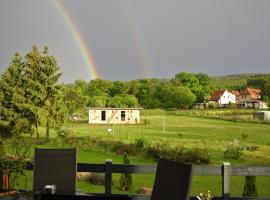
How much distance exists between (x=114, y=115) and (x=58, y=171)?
43558mm

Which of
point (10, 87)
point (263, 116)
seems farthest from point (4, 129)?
point (263, 116)

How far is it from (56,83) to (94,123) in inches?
698

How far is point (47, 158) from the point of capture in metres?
5.07

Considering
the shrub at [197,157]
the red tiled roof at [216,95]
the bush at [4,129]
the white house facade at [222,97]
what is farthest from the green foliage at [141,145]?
the red tiled roof at [216,95]

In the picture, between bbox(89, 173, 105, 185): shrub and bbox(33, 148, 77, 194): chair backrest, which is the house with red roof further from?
bbox(33, 148, 77, 194): chair backrest

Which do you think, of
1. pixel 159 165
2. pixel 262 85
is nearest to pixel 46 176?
pixel 159 165

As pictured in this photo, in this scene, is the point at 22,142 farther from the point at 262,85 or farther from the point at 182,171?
the point at 262,85

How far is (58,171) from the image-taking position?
200 inches

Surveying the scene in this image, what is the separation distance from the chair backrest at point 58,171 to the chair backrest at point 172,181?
4.06ft

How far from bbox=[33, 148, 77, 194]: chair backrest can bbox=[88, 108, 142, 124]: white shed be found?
142 feet

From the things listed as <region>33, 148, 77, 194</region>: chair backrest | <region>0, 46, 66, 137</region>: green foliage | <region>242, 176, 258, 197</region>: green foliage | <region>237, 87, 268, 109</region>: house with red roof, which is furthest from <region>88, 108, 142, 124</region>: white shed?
<region>237, 87, 268, 109</region>: house with red roof

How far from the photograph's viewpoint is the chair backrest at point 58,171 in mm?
5047

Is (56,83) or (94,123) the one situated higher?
(56,83)

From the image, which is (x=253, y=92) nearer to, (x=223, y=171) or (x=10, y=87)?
(x=10, y=87)
